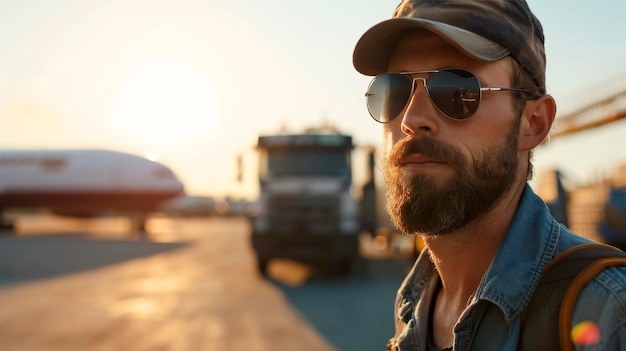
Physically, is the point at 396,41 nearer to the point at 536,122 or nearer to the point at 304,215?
the point at 536,122

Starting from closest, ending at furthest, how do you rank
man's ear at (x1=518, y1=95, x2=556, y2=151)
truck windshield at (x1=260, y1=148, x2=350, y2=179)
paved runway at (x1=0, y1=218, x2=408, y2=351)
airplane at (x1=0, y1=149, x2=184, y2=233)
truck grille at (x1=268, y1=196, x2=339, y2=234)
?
man's ear at (x1=518, y1=95, x2=556, y2=151) < paved runway at (x1=0, y1=218, x2=408, y2=351) < truck grille at (x1=268, y1=196, x2=339, y2=234) < truck windshield at (x1=260, y1=148, x2=350, y2=179) < airplane at (x1=0, y1=149, x2=184, y2=233)

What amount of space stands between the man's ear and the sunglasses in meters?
0.09

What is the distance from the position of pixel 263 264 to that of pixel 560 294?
12.4 m

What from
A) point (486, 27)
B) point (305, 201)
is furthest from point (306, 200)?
point (486, 27)

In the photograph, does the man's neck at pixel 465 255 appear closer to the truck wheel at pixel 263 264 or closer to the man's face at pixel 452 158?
the man's face at pixel 452 158

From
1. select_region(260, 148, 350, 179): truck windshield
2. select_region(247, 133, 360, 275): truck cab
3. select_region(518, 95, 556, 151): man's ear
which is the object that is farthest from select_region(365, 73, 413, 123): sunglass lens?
select_region(260, 148, 350, 179): truck windshield

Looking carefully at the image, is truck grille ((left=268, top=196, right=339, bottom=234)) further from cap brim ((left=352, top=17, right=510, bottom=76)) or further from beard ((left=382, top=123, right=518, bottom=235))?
beard ((left=382, top=123, right=518, bottom=235))

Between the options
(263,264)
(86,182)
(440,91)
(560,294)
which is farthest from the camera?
(86,182)

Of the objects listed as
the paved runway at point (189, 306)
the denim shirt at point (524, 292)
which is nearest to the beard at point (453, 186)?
the denim shirt at point (524, 292)

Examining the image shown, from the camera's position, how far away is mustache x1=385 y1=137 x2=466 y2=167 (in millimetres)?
1627

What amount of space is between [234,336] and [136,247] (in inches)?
661

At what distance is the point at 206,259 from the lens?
1800 centimetres

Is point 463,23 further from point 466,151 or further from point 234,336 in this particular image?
point 234,336

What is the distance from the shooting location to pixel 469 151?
64.7 inches
